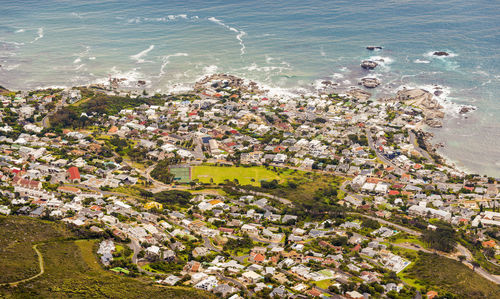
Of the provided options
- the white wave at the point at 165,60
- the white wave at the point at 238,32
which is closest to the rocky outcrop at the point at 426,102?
the white wave at the point at 238,32

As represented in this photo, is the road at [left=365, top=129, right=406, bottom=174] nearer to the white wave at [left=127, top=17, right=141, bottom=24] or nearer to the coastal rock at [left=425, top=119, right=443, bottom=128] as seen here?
the coastal rock at [left=425, top=119, right=443, bottom=128]

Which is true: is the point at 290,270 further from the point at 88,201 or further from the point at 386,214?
the point at 88,201

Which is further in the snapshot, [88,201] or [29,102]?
[29,102]

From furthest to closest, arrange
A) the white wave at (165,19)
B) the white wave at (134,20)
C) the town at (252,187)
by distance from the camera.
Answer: the white wave at (165,19) < the white wave at (134,20) < the town at (252,187)

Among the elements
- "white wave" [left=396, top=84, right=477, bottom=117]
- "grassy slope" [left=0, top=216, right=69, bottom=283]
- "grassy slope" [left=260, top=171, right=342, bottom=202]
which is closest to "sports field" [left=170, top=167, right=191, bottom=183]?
"grassy slope" [left=260, top=171, right=342, bottom=202]

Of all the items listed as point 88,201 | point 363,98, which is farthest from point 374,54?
point 88,201

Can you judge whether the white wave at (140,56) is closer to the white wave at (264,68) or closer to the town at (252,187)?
the town at (252,187)
